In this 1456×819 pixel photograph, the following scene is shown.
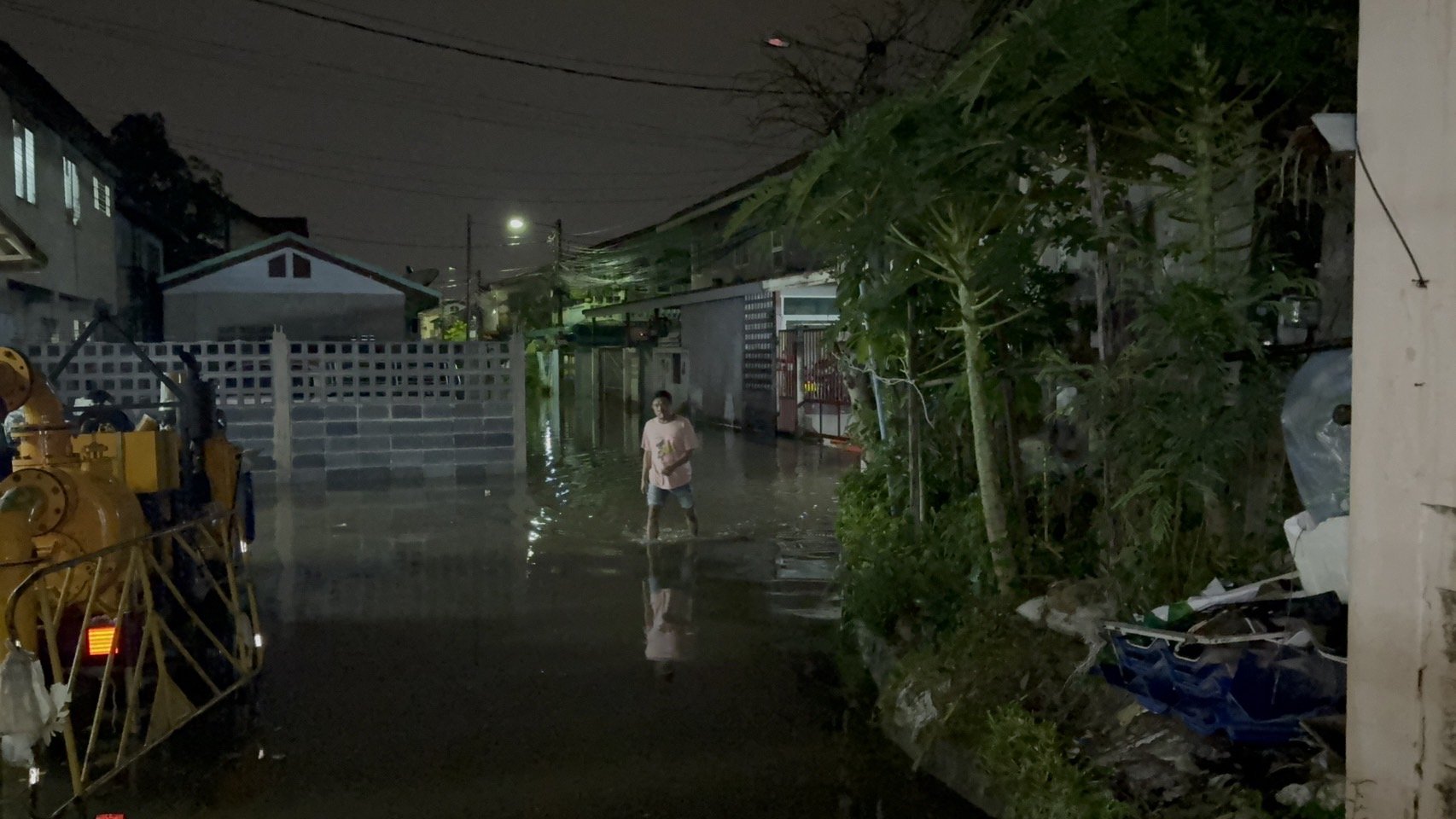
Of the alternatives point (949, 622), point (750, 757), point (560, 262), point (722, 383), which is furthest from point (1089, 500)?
point (560, 262)

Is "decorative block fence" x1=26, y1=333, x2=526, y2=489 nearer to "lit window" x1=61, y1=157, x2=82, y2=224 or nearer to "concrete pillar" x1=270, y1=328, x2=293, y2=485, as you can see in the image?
"concrete pillar" x1=270, y1=328, x2=293, y2=485

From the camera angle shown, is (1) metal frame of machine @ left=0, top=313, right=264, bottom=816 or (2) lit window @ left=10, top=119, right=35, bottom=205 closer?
(1) metal frame of machine @ left=0, top=313, right=264, bottom=816

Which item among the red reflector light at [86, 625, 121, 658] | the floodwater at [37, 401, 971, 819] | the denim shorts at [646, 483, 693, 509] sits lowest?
the floodwater at [37, 401, 971, 819]

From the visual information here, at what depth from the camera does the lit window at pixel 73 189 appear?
1952 centimetres

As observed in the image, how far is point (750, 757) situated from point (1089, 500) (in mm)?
2831

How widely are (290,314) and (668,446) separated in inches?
739

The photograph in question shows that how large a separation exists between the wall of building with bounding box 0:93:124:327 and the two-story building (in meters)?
0.02

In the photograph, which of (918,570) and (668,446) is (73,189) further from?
(918,570)

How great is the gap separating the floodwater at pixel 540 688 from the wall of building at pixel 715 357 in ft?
43.9

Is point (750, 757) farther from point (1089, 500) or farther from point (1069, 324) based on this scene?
point (1069, 324)

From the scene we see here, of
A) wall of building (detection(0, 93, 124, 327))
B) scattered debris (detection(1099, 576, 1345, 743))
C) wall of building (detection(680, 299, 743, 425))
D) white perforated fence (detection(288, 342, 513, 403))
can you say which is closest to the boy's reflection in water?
→ scattered debris (detection(1099, 576, 1345, 743))

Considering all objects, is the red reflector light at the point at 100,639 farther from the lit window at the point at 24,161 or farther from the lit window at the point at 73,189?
the lit window at the point at 73,189

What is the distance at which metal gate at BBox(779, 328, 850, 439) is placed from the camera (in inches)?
808

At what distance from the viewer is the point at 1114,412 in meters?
5.51
